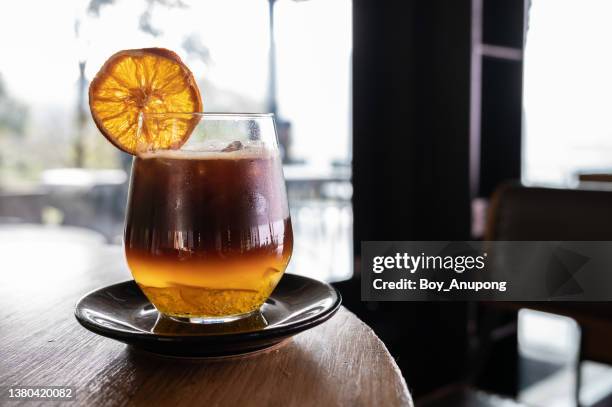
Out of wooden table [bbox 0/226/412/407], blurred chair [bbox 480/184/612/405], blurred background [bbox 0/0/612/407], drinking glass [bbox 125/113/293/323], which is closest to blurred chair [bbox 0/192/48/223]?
blurred background [bbox 0/0/612/407]

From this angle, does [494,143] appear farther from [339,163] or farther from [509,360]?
[339,163]

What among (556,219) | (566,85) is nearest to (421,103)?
(566,85)

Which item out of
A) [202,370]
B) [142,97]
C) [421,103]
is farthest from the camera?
[421,103]

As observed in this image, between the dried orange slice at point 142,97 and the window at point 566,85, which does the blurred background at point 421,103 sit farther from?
the dried orange slice at point 142,97

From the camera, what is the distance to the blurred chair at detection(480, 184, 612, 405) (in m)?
1.46

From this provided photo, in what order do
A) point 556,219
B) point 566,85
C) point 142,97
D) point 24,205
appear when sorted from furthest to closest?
1. point 24,205
2. point 566,85
3. point 556,219
4. point 142,97

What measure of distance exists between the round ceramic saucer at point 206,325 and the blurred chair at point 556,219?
0.98 metres

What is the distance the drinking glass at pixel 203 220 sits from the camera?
0.59 metres

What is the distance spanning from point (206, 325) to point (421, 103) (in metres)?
2.34

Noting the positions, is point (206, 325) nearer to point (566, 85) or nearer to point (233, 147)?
point (233, 147)

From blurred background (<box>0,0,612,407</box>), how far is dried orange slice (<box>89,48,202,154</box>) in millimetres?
1408

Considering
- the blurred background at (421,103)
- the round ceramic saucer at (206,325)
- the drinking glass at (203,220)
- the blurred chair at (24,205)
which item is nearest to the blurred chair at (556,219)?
the blurred background at (421,103)

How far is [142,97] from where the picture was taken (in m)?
0.65

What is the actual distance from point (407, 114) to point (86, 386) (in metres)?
2.46
